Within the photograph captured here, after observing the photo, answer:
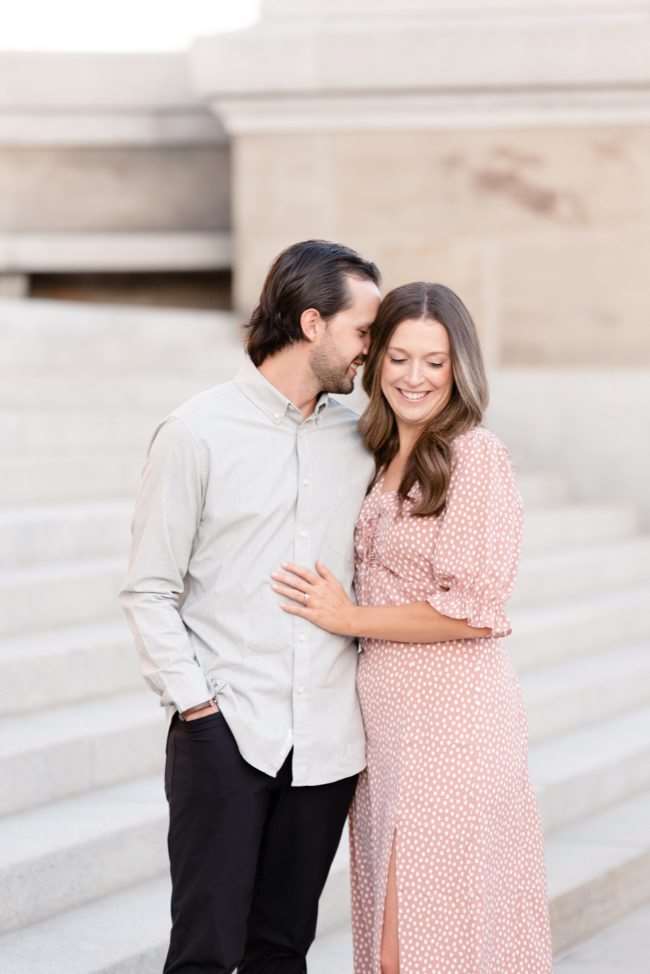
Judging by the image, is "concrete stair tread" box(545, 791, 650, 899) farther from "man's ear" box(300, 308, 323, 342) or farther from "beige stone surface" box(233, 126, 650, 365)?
"beige stone surface" box(233, 126, 650, 365)

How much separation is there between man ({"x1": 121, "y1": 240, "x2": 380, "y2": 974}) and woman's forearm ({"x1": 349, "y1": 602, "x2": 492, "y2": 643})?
0.29ft

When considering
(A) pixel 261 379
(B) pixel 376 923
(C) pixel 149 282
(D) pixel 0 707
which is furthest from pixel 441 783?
(C) pixel 149 282

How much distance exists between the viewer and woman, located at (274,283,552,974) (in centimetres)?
327

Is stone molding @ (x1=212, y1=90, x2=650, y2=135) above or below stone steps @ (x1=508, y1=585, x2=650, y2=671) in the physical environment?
above

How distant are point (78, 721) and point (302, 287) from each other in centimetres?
190

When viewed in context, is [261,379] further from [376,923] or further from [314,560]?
[376,923]

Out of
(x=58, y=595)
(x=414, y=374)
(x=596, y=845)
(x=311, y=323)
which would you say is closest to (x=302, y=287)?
(x=311, y=323)

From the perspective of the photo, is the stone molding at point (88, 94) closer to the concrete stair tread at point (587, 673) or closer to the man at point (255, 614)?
the concrete stair tread at point (587, 673)

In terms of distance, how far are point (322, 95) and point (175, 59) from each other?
4.10 feet

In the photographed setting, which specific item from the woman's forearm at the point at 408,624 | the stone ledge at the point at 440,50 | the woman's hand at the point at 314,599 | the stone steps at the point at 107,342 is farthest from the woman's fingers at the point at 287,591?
the stone ledge at the point at 440,50

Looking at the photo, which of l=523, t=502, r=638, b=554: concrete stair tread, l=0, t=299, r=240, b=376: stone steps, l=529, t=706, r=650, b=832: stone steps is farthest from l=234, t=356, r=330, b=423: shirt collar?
l=523, t=502, r=638, b=554: concrete stair tread

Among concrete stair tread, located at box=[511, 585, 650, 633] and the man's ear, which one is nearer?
the man's ear

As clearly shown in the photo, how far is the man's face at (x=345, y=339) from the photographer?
3330 millimetres

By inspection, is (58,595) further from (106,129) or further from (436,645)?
(106,129)
